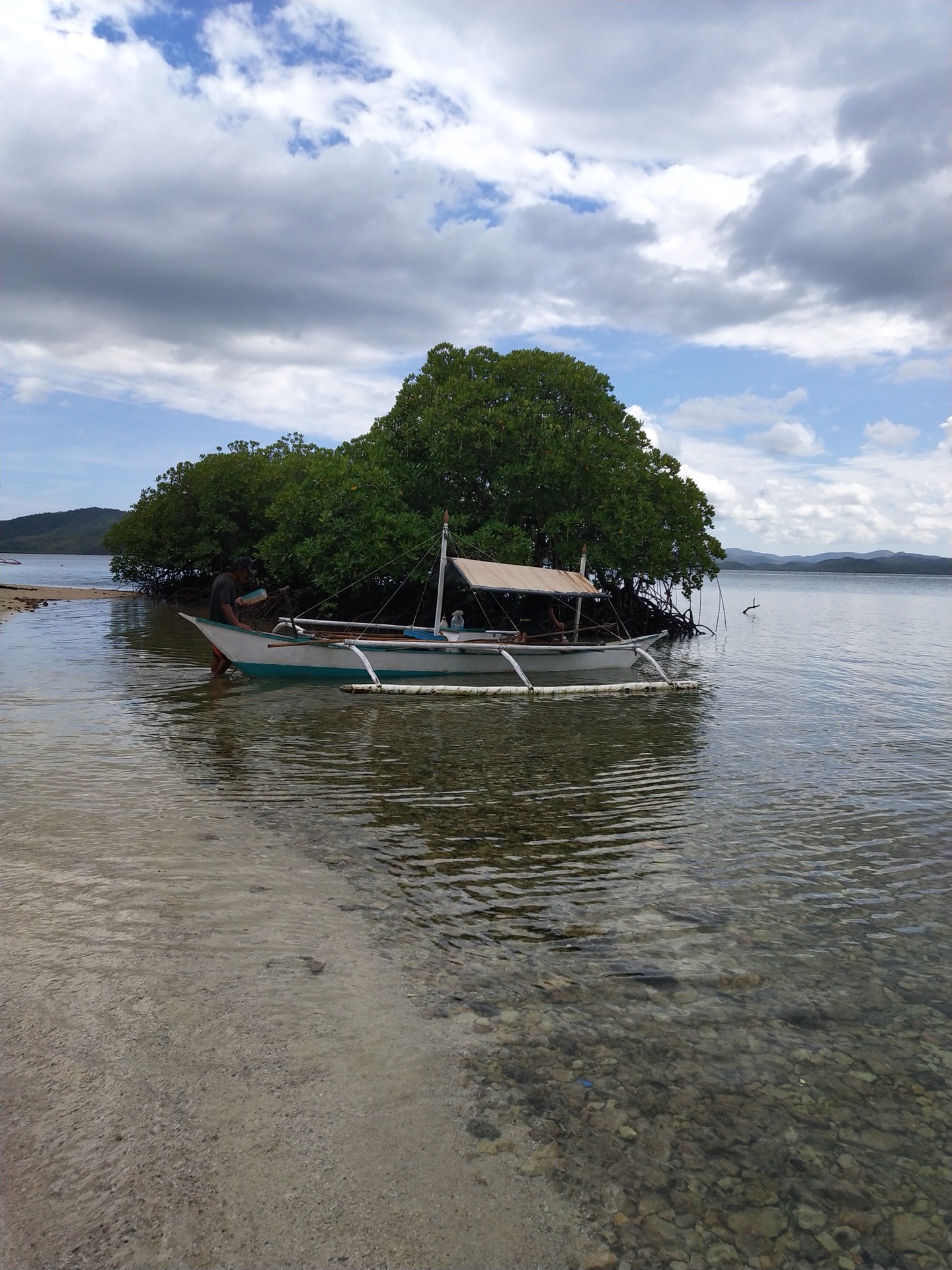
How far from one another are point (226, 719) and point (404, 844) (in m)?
8.48

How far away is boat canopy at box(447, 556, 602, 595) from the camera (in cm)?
2350

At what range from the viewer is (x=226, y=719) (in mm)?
16375

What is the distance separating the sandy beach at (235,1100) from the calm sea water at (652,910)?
38cm

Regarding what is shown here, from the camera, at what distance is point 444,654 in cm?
2247

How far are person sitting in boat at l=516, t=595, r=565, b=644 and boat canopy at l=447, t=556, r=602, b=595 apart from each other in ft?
4.42

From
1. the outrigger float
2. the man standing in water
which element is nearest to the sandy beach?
the outrigger float

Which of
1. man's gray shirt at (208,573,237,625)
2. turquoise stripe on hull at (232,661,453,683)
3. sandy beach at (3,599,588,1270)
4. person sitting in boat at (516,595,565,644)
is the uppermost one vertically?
→ man's gray shirt at (208,573,237,625)

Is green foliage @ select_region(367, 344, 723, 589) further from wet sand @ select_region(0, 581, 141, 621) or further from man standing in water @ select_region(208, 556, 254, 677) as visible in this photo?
wet sand @ select_region(0, 581, 141, 621)

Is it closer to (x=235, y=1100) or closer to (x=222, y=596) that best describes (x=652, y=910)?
(x=235, y=1100)

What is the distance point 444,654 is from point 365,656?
8.38ft

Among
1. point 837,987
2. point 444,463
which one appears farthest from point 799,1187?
point 444,463

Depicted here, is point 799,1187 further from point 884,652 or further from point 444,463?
point 884,652

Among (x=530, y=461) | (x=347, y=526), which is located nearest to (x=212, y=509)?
(x=347, y=526)

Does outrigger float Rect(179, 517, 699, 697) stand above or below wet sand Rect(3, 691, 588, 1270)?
above
